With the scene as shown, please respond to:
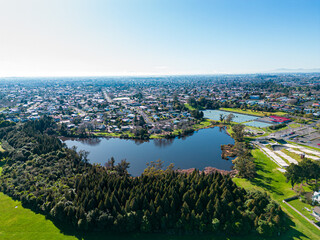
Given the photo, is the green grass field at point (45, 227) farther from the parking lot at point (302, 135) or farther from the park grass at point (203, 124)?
the park grass at point (203, 124)

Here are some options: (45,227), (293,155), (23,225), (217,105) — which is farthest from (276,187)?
(217,105)

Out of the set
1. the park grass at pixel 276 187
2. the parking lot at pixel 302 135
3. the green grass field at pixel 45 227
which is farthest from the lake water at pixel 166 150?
the parking lot at pixel 302 135

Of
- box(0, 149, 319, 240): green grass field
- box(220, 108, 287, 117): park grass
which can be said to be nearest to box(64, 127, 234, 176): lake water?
box(0, 149, 319, 240): green grass field

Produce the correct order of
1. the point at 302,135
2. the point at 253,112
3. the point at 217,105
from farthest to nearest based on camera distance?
the point at 217,105, the point at 253,112, the point at 302,135

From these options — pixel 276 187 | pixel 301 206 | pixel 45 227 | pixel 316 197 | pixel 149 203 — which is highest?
pixel 149 203

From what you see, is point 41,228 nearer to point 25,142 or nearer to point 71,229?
point 71,229

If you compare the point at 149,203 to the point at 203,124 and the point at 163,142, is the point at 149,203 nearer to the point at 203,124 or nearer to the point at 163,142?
the point at 163,142
